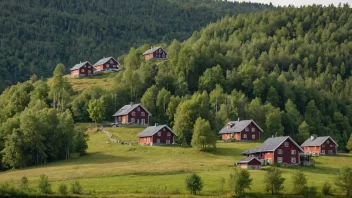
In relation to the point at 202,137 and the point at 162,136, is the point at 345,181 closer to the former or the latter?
the point at 202,137

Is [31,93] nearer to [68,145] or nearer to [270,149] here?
[68,145]

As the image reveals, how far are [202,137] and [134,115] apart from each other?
35.8 metres

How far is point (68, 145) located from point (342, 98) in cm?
9454

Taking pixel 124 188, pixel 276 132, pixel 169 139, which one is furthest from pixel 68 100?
pixel 124 188

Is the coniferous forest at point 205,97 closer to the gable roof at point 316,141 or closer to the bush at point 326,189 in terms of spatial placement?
the gable roof at point 316,141

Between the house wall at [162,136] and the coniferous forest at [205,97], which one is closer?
the house wall at [162,136]

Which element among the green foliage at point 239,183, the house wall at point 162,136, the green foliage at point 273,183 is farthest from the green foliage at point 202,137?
the green foliage at point 239,183

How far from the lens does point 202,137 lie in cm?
11862

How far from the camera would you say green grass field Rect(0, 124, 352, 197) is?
87.8 metres

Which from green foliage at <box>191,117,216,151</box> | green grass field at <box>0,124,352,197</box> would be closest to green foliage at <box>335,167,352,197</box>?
green grass field at <box>0,124,352,197</box>

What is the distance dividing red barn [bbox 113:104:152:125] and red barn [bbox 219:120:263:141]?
2020 cm

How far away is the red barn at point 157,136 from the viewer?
427 feet

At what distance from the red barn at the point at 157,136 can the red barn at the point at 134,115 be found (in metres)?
17.8

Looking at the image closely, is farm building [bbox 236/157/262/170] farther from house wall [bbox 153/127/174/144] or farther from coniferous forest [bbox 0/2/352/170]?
house wall [bbox 153/127/174/144]
